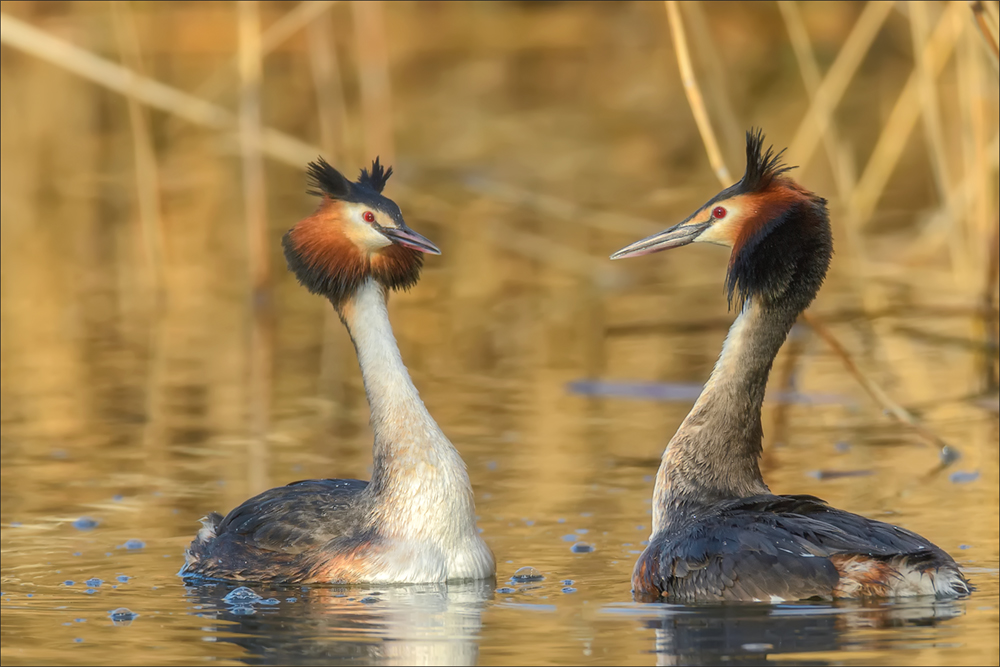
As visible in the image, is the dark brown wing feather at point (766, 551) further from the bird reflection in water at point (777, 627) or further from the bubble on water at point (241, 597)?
the bubble on water at point (241, 597)

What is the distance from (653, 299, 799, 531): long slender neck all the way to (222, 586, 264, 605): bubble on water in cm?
189

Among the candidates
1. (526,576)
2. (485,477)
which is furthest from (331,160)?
(526,576)

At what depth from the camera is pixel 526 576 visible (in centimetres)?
836

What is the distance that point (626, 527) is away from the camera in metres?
9.41

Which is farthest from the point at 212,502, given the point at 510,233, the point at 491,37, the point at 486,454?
the point at 491,37

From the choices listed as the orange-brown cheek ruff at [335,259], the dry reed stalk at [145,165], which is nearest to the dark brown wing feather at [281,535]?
the orange-brown cheek ruff at [335,259]

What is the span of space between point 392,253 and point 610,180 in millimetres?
15633

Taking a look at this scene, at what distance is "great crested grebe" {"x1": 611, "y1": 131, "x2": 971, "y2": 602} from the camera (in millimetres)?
7527

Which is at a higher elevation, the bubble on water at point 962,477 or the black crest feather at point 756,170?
the black crest feather at point 756,170

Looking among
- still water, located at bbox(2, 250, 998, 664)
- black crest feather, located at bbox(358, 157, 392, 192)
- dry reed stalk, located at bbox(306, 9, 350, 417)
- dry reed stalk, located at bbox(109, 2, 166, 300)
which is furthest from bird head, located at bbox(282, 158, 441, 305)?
dry reed stalk, located at bbox(109, 2, 166, 300)

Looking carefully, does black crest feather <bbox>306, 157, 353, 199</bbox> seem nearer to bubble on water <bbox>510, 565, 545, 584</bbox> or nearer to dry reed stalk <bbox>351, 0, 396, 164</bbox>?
bubble on water <bbox>510, 565, 545, 584</bbox>

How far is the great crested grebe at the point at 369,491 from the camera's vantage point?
27.8ft

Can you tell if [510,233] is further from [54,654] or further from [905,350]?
[54,654]

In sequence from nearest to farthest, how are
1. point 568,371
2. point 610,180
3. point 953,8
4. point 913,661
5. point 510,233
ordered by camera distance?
point 913,661, point 953,8, point 568,371, point 510,233, point 610,180
